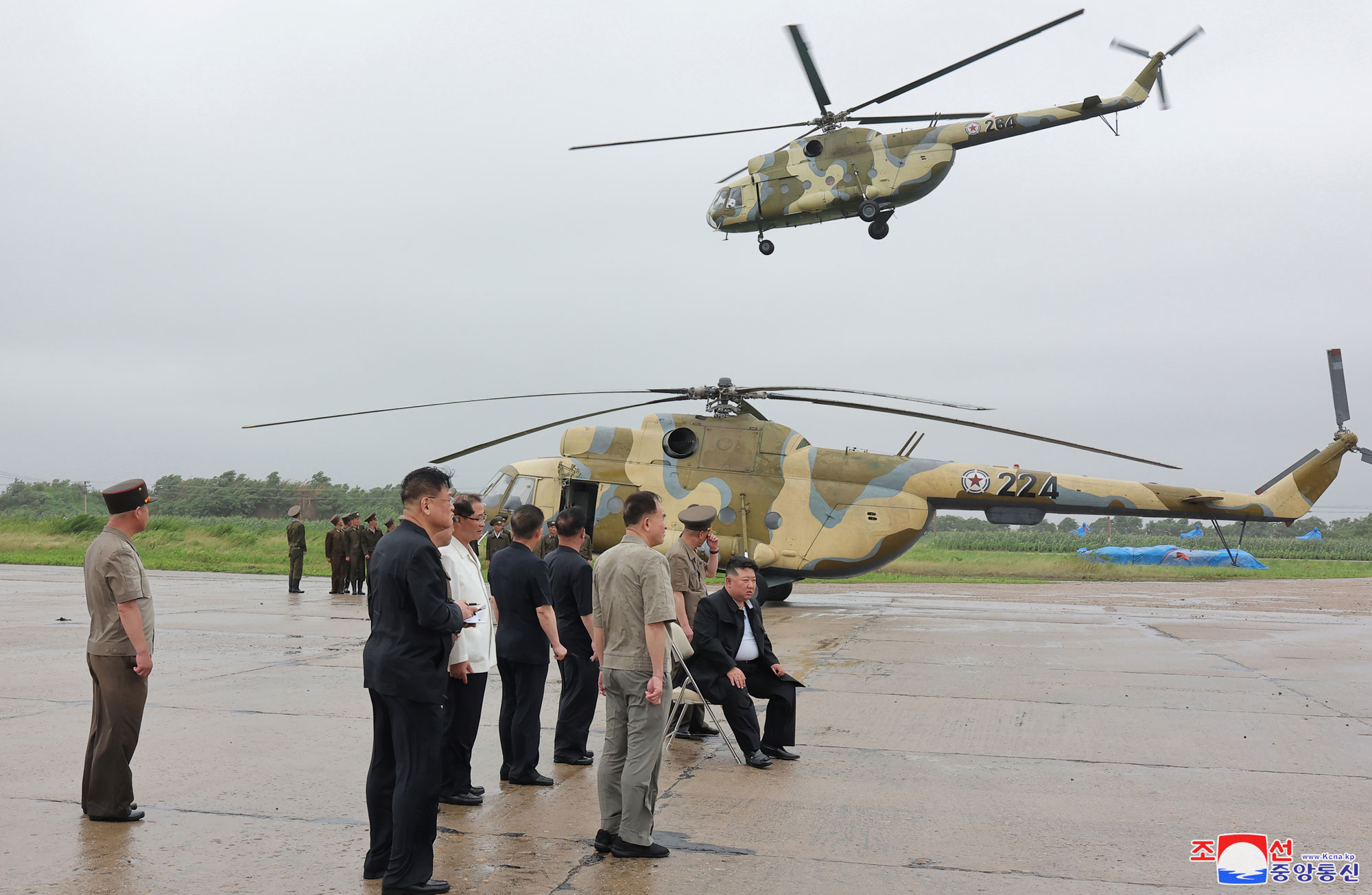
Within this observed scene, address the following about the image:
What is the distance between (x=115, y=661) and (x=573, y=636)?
2.40m

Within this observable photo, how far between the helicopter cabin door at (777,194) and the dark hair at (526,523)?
1280cm

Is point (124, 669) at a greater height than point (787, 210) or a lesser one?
lesser

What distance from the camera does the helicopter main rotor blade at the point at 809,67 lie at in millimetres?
14008

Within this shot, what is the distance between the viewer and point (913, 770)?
219 inches

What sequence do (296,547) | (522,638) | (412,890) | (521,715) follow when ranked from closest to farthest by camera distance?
(412,890) < (521,715) < (522,638) < (296,547)

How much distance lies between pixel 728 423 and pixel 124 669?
10.8 meters

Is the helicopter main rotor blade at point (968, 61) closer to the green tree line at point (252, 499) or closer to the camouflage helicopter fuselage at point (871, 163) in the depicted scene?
the camouflage helicopter fuselage at point (871, 163)

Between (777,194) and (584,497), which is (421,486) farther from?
(777,194)

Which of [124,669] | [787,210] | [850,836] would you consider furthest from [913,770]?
[787,210]

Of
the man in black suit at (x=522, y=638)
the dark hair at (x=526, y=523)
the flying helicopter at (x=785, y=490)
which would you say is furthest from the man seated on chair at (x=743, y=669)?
the flying helicopter at (x=785, y=490)

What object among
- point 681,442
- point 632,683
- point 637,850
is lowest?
point 637,850

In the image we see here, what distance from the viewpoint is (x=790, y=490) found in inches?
579

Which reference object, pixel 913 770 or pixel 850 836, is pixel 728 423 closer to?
pixel 913 770

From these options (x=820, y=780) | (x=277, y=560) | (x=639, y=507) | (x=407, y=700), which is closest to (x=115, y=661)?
(x=407, y=700)
